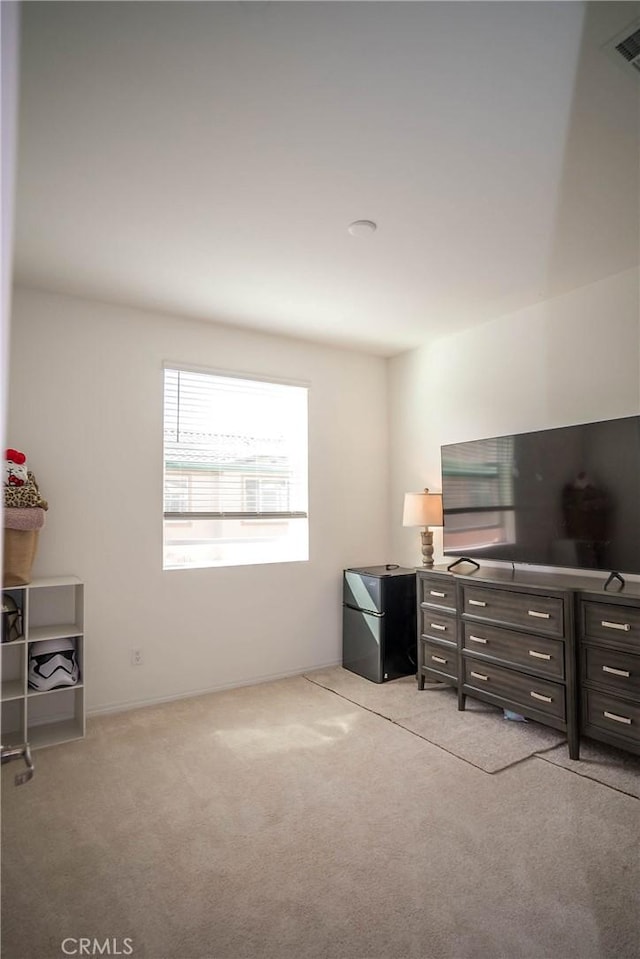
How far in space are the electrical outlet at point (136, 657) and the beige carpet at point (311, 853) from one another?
1.90 feet

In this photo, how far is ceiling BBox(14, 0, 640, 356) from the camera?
156 cm

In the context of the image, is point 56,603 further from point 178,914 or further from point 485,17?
point 485,17

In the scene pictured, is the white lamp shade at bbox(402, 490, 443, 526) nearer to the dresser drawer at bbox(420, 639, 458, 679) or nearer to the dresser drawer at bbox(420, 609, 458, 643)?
the dresser drawer at bbox(420, 609, 458, 643)

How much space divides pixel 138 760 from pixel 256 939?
1.34 meters

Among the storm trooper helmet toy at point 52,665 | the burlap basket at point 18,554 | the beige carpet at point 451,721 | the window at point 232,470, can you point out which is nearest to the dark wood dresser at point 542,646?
the beige carpet at point 451,721

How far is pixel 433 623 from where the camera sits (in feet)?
12.0

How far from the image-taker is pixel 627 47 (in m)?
1.62

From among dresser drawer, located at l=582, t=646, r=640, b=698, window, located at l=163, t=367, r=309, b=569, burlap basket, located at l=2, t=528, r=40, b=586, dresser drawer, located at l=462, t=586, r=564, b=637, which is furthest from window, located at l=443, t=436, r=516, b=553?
burlap basket, located at l=2, t=528, r=40, b=586

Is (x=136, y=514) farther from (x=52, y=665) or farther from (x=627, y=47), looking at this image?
(x=627, y=47)

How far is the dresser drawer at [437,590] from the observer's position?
3.53 meters

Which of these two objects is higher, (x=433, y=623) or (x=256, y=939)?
(x=433, y=623)

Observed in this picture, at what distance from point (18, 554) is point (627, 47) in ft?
10.5

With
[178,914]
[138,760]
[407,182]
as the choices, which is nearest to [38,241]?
[407,182]

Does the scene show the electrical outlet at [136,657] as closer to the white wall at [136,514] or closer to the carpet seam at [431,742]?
the white wall at [136,514]
